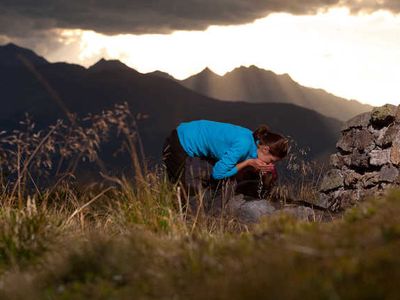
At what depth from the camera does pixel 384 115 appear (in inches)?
424

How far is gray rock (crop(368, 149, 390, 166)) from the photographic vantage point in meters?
10.6

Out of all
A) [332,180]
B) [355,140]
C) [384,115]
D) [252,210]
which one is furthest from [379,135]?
[252,210]

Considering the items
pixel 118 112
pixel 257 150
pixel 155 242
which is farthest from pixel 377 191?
pixel 155 242

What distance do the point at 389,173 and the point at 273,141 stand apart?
3160mm

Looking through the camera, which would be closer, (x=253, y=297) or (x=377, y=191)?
(x=253, y=297)

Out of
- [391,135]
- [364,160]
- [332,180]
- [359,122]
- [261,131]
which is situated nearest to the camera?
[261,131]

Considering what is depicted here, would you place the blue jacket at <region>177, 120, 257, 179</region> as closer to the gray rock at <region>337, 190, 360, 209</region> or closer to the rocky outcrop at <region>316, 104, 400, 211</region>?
the rocky outcrop at <region>316, 104, 400, 211</region>

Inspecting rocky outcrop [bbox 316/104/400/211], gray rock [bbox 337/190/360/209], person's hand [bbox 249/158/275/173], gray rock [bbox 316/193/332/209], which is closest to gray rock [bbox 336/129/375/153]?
rocky outcrop [bbox 316/104/400/211]

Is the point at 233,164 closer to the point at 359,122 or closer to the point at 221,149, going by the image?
the point at 221,149

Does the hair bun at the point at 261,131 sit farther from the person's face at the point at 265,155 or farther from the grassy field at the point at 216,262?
the grassy field at the point at 216,262

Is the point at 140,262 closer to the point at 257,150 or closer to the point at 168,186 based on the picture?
the point at 168,186

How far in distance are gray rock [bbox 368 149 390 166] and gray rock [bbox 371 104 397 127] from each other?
0.44m

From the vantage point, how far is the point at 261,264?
357 cm

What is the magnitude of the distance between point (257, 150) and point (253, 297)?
501 cm
